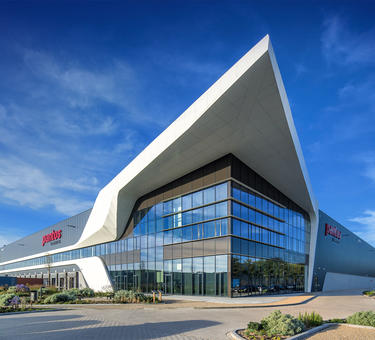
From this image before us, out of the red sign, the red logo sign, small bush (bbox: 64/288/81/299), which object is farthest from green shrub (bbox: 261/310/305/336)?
the red logo sign

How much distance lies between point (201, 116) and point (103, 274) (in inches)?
1151

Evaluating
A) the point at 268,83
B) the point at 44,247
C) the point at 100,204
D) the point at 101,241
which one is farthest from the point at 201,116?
the point at 44,247

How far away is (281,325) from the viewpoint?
998 centimetres

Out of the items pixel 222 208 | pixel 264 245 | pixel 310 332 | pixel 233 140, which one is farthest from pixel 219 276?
pixel 310 332

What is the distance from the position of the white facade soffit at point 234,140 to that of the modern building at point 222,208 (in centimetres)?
7

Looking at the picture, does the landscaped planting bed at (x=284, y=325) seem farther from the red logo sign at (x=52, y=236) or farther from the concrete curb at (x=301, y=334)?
the red logo sign at (x=52, y=236)

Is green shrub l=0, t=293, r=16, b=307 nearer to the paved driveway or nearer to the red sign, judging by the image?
the paved driveway

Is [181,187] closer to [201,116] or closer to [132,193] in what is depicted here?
[132,193]

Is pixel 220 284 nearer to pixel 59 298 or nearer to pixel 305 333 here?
pixel 59 298

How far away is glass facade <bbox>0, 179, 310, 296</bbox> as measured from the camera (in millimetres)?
25375

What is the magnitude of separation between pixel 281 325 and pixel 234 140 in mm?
15337

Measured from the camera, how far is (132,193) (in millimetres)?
34500

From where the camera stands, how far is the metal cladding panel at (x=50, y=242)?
4728 centimetres

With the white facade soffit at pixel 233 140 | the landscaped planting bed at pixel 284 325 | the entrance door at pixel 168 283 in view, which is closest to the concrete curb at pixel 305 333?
the landscaped planting bed at pixel 284 325
